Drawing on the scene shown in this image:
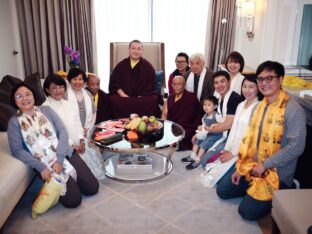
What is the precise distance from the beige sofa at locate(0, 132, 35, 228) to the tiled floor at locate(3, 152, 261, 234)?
0.21 metres

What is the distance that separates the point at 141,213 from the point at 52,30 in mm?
3136

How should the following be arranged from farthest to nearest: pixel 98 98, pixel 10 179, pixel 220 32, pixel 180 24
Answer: pixel 180 24, pixel 220 32, pixel 98 98, pixel 10 179

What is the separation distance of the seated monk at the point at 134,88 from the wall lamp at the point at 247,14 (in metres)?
1.52

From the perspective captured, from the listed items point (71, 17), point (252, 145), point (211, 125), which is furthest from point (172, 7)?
point (252, 145)

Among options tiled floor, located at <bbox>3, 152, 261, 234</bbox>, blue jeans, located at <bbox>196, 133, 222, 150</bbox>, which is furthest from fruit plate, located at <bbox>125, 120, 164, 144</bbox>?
blue jeans, located at <bbox>196, 133, 222, 150</bbox>

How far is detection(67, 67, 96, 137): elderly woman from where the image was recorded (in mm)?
2794

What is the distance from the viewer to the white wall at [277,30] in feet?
12.0

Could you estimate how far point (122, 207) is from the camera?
2256mm

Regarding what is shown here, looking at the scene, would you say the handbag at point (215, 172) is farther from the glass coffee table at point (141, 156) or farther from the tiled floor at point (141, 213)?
the glass coffee table at point (141, 156)

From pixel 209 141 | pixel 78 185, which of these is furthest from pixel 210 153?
pixel 78 185

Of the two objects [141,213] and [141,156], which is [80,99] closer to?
[141,156]

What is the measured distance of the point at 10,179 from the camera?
6.21 ft

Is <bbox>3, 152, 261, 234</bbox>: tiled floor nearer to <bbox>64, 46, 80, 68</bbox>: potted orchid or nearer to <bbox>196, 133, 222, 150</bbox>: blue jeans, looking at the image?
<bbox>196, 133, 222, 150</bbox>: blue jeans

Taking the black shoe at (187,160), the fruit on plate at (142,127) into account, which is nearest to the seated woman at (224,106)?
the black shoe at (187,160)
